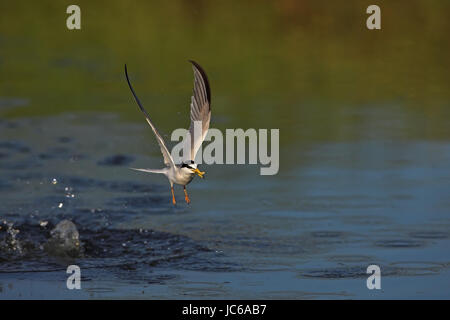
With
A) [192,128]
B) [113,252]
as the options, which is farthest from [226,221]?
[192,128]

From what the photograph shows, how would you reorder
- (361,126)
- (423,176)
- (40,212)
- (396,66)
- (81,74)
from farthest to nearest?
(396,66), (81,74), (361,126), (423,176), (40,212)

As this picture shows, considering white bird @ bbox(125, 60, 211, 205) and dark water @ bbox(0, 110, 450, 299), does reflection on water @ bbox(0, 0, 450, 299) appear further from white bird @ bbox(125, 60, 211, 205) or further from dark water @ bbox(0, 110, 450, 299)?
white bird @ bbox(125, 60, 211, 205)

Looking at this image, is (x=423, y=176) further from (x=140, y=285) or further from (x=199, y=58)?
(x=199, y=58)

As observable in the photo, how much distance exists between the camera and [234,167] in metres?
10.7

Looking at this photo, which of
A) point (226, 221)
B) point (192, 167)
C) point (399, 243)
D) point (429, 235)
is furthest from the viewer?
point (226, 221)

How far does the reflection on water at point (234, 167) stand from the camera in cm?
771

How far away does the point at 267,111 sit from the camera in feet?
42.1

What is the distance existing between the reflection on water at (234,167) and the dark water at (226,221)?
25mm

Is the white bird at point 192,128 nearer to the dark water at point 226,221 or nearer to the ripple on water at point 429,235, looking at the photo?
the dark water at point 226,221

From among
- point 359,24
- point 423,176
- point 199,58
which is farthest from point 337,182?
point 359,24

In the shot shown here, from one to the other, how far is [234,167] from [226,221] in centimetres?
190

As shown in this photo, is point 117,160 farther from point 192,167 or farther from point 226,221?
point 192,167

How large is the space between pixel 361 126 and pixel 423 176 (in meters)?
2.24

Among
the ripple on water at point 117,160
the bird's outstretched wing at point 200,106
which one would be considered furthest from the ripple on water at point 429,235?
the ripple on water at point 117,160
